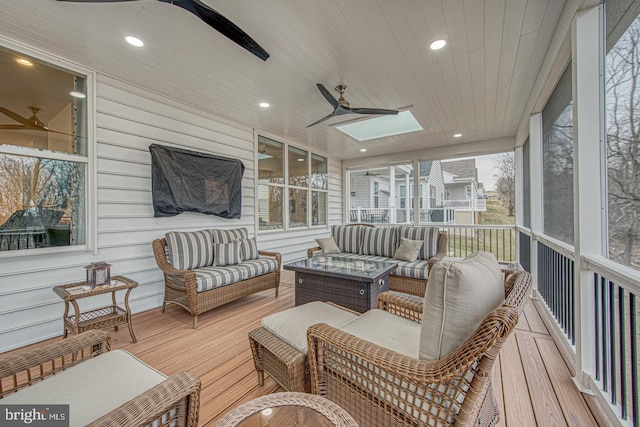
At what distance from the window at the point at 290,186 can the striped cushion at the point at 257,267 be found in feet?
4.23

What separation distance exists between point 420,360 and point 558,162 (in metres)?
2.71

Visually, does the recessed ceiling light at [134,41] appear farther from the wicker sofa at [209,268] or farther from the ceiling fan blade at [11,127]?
the wicker sofa at [209,268]

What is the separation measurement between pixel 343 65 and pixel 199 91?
188 cm

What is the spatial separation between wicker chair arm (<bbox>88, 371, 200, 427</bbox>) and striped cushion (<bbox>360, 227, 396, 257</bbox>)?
3.66m

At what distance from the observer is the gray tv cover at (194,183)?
3.28 metres

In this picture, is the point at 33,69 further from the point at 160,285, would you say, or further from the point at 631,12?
the point at 631,12

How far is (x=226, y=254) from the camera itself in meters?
3.50

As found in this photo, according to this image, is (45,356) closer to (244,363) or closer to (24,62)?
(244,363)

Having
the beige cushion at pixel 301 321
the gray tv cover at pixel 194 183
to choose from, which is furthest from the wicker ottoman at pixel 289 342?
the gray tv cover at pixel 194 183

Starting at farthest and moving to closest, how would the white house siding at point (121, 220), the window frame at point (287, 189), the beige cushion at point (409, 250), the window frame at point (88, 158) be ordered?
the window frame at point (287, 189)
the beige cushion at point (409, 250)
the window frame at point (88, 158)
the white house siding at point (121, 220)

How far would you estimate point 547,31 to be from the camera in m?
2.24

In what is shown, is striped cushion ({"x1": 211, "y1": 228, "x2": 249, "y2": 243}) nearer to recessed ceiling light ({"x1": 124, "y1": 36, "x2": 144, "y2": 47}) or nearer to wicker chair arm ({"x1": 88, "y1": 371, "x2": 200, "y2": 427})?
recessed ceiling light ({"x1": 124, "y1": 36, "x2": 144, "y2": 47})

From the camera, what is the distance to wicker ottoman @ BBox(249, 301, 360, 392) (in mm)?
1410

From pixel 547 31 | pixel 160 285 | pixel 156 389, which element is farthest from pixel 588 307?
pixel 160 285
